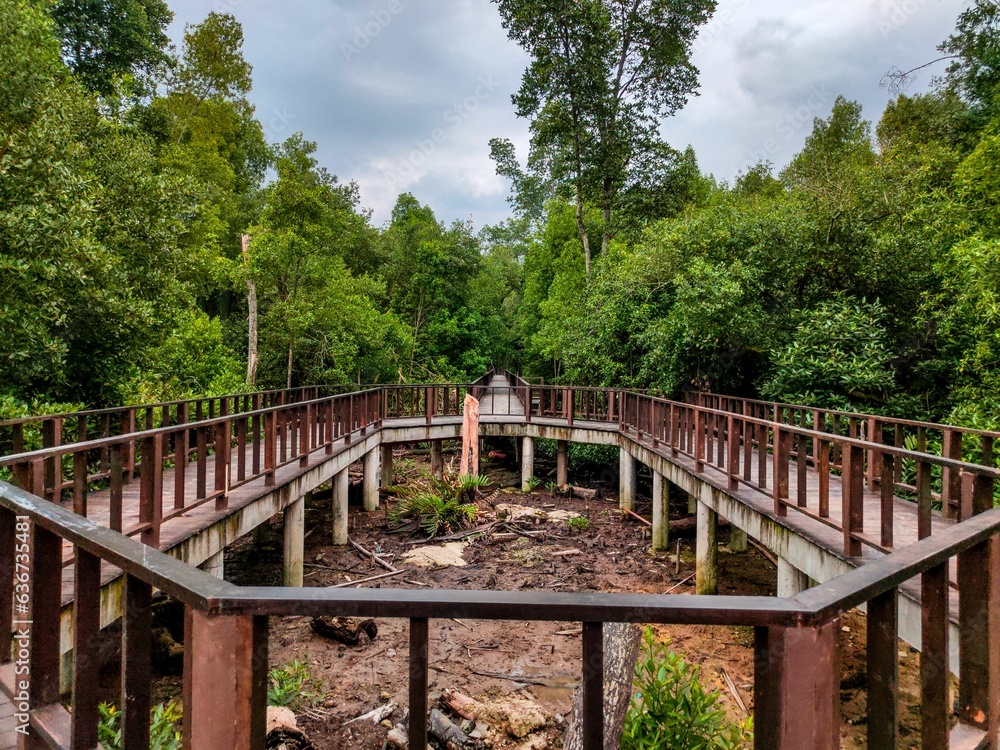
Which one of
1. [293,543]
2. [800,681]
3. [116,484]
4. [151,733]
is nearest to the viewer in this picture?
[800,681]

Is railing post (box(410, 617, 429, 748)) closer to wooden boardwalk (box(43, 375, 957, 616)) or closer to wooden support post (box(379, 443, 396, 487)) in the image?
wooden boardwalk (box(43, 375, 957, 616))

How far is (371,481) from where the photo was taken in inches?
490

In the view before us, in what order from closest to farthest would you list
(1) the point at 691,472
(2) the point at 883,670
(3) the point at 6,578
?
(2) the point at 883,670 < (3) the point at 6,578 < (1) the point at 691,472

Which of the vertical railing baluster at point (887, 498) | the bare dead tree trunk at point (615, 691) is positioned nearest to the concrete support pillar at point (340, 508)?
the bare dead tree trunk at point (615, 691)

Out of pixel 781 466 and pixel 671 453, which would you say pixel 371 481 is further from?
pixel 781 466

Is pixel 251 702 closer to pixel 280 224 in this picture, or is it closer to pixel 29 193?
pixel 29 193

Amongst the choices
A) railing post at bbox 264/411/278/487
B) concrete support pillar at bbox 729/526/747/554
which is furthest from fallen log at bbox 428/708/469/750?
concrete support pillar at bbox 729/526/747/554

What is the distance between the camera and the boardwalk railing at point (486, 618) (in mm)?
1017

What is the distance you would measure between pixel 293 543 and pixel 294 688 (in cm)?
352

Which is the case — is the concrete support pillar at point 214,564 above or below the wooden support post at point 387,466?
above

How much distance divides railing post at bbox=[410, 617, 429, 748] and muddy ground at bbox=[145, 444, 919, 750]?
3.29 meters

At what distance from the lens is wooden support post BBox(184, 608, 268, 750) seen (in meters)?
1.02

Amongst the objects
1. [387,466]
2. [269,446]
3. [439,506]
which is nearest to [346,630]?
[269,446]

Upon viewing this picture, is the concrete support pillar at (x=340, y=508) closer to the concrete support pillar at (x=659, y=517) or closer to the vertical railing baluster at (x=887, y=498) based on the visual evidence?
the concrete support pillar at (x=659, y=517)
